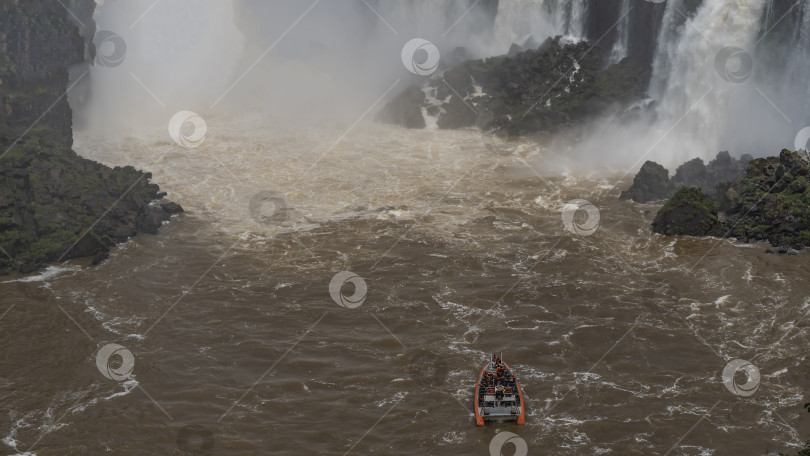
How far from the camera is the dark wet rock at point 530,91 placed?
58.3 m

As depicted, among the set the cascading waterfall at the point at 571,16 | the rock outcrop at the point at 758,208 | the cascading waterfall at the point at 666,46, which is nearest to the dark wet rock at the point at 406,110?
the cascading waterfall at the point at 571,16

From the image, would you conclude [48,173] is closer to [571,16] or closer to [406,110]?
[406,110]

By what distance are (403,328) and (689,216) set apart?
16097mm

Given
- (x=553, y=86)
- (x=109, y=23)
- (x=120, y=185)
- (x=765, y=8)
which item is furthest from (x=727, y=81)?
(x=109, y=23)

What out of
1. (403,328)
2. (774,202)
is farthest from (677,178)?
(403,328)

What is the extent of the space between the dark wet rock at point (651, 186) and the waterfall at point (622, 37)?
1670 cm

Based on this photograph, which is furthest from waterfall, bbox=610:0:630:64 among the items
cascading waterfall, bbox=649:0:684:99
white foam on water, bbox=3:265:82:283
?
white foam on water, bbox=3:265:82:283

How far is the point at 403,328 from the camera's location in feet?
114

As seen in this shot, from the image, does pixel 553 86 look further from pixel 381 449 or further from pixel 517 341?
pixel 381 449

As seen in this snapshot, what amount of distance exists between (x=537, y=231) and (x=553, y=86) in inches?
796

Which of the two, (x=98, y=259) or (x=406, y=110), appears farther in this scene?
(x=406, y=110)

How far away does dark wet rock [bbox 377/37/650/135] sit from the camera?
58.3 meters

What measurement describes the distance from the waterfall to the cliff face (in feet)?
107

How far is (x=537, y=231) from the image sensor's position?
43750 mm
